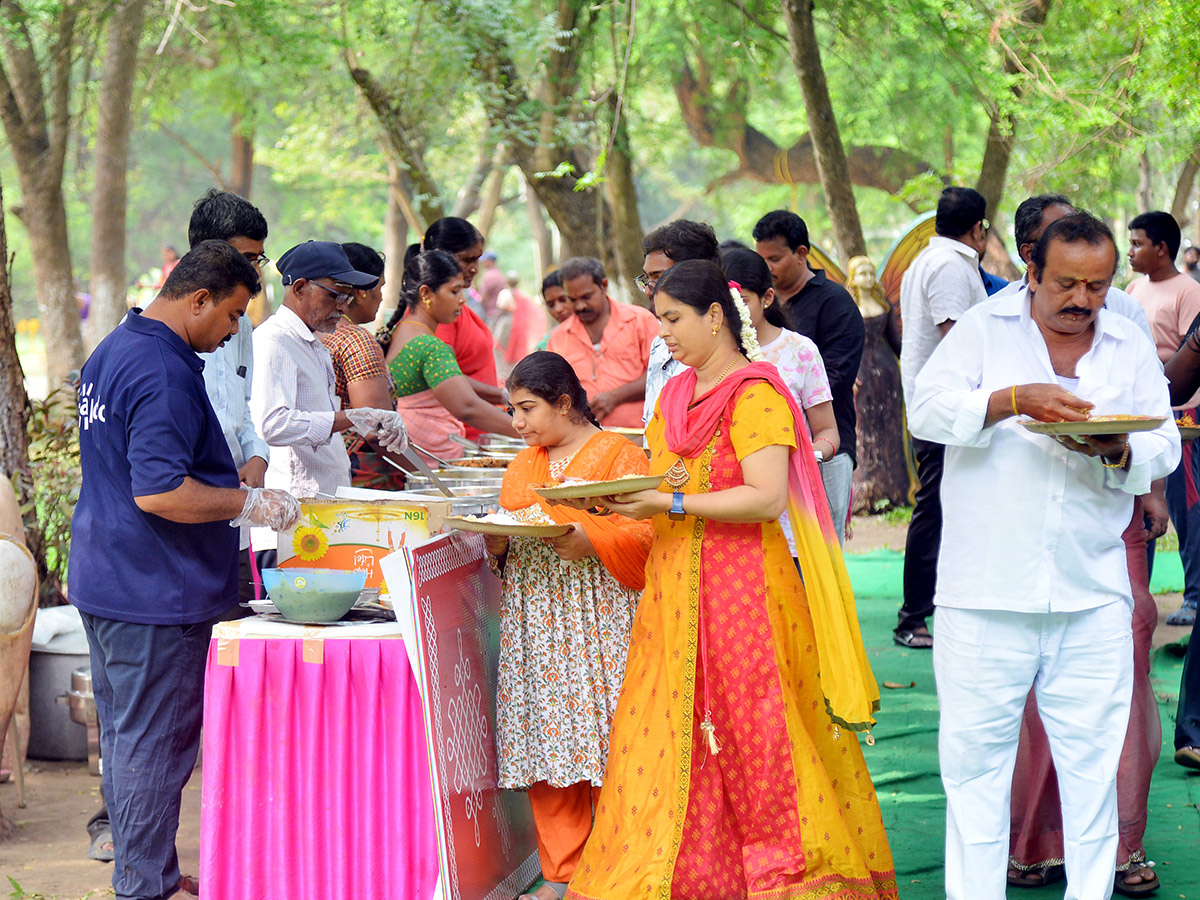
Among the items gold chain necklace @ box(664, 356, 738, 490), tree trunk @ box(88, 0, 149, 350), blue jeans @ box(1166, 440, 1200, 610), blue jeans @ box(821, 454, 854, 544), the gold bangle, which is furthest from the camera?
tree trunk @ box(88, 0, 149, 350)

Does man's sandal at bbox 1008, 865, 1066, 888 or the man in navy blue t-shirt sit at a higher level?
the man in navy blue t-shirt

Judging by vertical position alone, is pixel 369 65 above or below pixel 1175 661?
above

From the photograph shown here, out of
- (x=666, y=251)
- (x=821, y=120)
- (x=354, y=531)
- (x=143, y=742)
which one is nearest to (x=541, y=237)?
(x=821, y=120)

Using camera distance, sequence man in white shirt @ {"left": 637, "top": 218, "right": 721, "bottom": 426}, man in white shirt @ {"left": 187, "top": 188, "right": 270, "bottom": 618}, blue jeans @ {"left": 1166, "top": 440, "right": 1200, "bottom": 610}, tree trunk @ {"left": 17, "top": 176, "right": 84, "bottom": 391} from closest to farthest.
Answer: man in white shirt @ {"left": 187, "top": 188, "right": 270, "bottom": 618}
man in white shirt @ {"left": 637, "top": 218, "right": 721, "bottom": 426}
blue jeans @ {"left": 1166, "top": 440, "right": 1200, "bottom": 610}
tree trunk @ {"left": 17, "top": 176, "right": 84, "bottom": 391}

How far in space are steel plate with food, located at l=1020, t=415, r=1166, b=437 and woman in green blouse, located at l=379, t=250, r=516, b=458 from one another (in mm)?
2823

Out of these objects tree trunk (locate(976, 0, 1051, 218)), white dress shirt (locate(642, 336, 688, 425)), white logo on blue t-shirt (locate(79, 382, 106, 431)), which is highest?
tree trunk (locate(976, 0, 1051, 218))

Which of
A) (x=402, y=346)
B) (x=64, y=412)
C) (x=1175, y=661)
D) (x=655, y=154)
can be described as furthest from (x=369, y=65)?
(x=1175, y=661)

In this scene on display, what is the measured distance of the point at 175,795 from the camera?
351cm

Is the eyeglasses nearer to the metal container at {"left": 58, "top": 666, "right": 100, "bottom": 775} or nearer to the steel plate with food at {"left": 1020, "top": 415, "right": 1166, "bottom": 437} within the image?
the metal container at {"left": 58, "top": 666, "right": 100, "bottom": 775}

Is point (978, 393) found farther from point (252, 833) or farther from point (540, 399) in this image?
point (252, 833)

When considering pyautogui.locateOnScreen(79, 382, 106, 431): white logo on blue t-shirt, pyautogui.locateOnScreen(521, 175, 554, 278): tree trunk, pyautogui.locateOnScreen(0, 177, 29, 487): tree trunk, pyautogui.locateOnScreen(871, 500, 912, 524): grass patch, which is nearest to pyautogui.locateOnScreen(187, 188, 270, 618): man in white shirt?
pyautogui.locateOnScreen(79, 382, 106, 431): white logo on blue t-shirt

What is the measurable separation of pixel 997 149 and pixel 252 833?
9.90 meters

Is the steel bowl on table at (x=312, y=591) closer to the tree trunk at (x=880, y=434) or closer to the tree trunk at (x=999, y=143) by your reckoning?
the tree trunk at (x=999, y=143)

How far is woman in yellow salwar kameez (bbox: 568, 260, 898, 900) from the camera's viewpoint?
10.9 feet
